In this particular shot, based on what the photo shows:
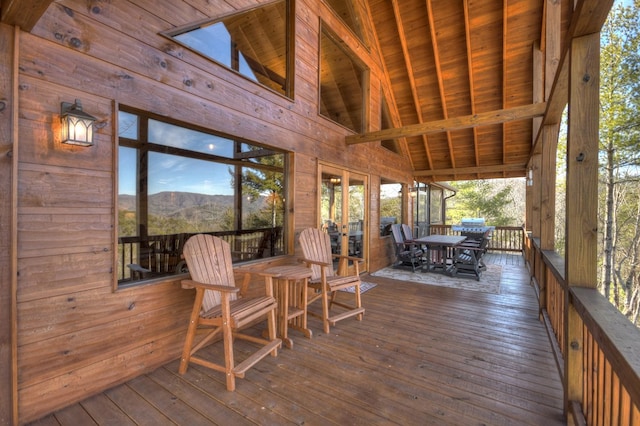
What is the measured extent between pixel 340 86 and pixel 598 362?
5.03m

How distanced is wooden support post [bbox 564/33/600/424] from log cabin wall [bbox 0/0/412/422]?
110 inches

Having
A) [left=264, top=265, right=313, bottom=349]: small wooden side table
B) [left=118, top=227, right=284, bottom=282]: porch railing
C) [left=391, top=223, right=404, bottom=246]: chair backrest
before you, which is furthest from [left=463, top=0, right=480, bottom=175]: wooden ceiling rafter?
[left=264, top=265, right=313, bottom=349]: small wooden side table

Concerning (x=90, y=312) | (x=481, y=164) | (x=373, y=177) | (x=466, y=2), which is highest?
(x=466, y=2)

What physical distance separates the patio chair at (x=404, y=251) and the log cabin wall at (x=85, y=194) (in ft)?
15.9

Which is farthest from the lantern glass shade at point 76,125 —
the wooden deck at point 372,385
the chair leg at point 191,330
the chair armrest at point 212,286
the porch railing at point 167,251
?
the wooden deck at point 372,385

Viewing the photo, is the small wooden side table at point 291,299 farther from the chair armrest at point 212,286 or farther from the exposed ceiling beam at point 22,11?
the exposed ceiling beam at point 22,11

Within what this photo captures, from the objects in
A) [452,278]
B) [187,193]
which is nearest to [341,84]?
[187,193]

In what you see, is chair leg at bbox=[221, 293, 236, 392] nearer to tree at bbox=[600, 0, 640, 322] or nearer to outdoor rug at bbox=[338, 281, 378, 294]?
outdoor rug at bbox=[338, 281, 378, 294]

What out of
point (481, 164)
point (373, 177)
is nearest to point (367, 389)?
point (373, 177)

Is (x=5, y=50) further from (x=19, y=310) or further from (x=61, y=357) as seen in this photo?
(x=61, y=357)

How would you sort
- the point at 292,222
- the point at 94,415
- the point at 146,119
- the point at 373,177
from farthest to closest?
the point at 373,177 → the point at 292,222 → the point at 146,119 → the point at 94,415

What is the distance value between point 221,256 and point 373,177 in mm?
4128

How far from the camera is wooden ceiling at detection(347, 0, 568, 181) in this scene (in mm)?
5008

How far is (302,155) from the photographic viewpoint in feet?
13.0
